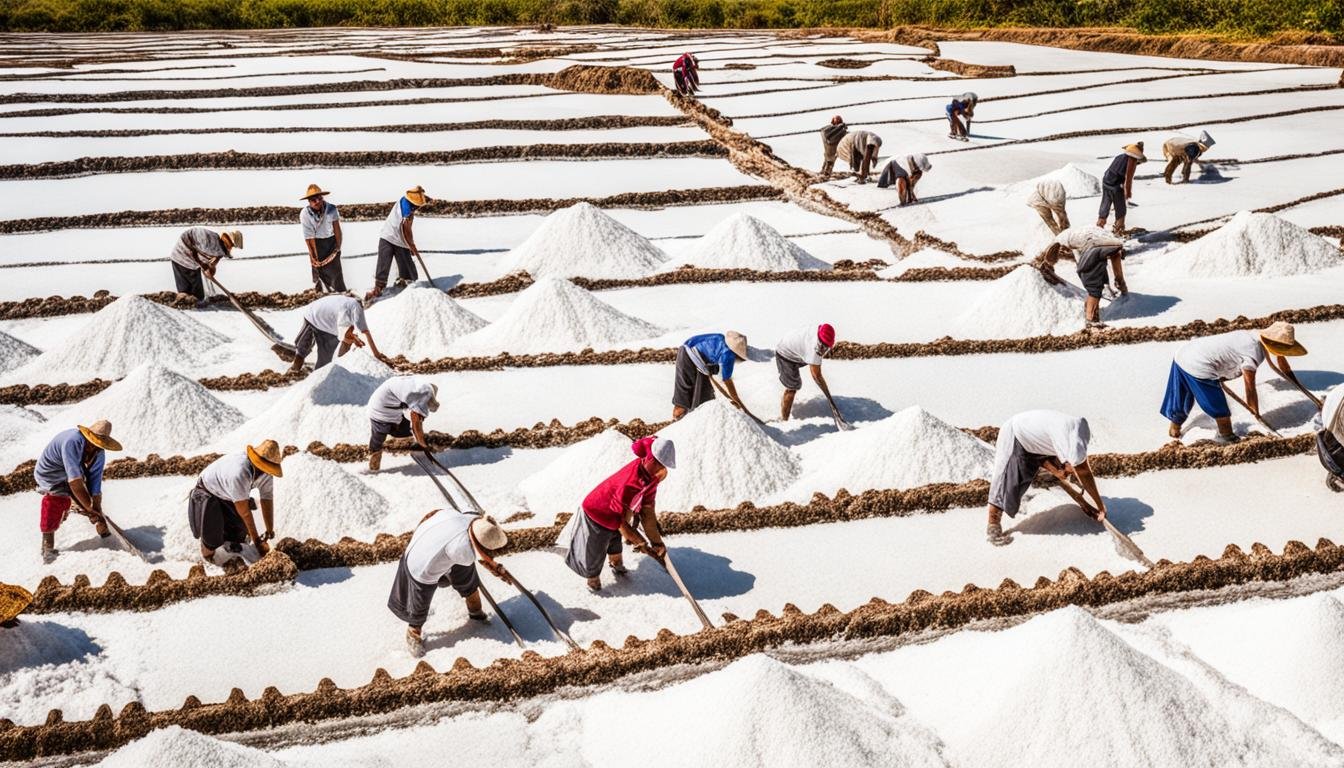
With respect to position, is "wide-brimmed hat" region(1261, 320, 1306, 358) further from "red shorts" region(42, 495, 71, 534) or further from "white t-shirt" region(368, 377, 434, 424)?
"red shorts" region(42, 495, 71, 534)

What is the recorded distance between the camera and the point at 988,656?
4602mm

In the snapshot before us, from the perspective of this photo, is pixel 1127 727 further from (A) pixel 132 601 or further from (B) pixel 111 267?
(B) pixel 111 267

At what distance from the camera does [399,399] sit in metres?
6.24

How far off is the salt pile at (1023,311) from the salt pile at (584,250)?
3.30m

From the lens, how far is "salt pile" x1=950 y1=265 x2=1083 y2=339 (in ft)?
27.8

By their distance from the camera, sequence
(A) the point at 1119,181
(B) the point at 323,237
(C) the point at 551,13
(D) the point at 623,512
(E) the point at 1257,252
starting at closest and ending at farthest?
(D) the point at 623,512
(E) the point at 1257,252
(B) the point at 323,237
(A) the point at 1119,181
(C) the point at 551,13

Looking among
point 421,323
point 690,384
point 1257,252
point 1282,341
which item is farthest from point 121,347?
point 1257,252

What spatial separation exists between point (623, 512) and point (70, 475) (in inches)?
112

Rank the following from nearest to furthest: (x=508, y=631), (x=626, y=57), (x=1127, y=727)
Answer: (x=1127, y=727) → (x=508, y=631) → (x=626, y=57)

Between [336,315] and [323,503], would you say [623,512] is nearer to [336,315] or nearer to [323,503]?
[323,503]

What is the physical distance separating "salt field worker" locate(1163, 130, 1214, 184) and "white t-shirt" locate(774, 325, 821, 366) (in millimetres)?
7195

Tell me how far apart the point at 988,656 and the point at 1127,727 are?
2.50 ft

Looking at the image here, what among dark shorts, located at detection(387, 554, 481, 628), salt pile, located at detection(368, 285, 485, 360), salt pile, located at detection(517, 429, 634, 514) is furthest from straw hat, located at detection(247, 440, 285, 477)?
salt pile, located at detection(368, 285, 485, 360)

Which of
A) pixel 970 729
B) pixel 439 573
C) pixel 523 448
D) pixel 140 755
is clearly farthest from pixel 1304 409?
pixel 140 755
